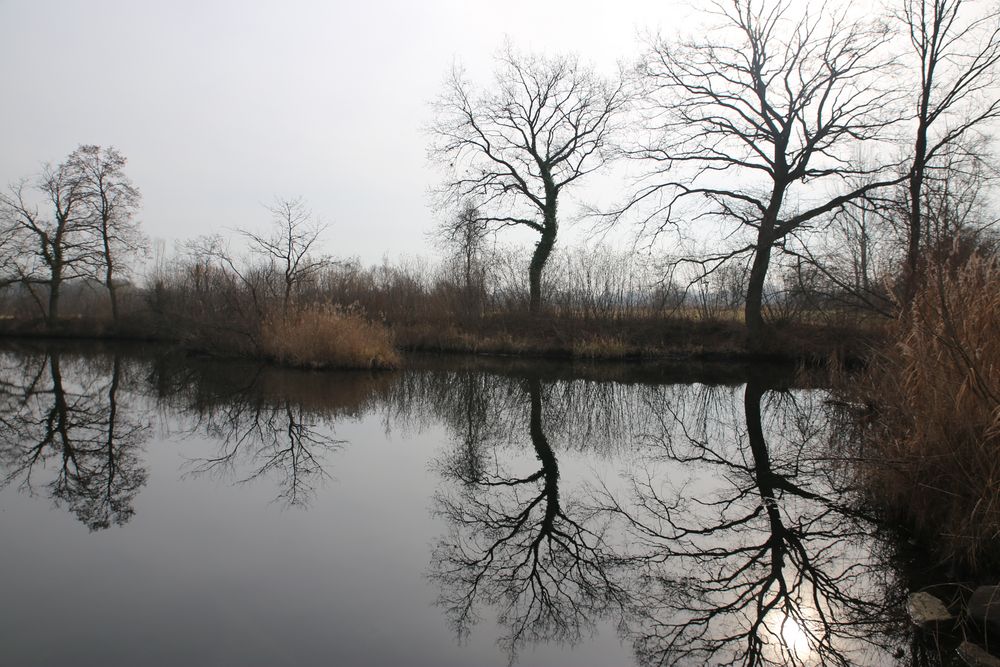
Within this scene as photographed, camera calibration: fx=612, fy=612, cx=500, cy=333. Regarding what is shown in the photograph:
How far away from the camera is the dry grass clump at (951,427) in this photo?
4.16 m

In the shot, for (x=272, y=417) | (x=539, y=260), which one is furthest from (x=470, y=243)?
(x=272, y=417)

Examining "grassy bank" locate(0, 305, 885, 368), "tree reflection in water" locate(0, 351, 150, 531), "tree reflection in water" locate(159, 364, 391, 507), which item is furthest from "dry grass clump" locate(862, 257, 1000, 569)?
"grassy bank" locate(0, 305, 885, 368)

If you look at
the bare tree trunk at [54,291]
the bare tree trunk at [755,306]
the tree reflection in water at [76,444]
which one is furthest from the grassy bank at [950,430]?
the bare tree trunk at [54,291]

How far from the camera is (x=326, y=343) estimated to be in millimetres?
16625

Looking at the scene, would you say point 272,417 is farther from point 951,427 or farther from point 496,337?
point 496,337

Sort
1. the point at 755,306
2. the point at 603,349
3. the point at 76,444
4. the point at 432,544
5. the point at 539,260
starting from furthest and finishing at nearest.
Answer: the point at 539,260 → the point at 603,349 → the point at 755,306 → the point at 76,444 → the point at 432,544

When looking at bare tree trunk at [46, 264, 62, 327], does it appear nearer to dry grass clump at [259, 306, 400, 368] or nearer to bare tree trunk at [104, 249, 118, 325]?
bare tree trunk at [104, 249, 118, 325]

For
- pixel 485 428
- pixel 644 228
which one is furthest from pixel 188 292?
pixel 485 428

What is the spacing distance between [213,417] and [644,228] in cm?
1426

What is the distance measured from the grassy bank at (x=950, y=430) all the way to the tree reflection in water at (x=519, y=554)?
2.41 metres

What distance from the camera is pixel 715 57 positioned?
1970 cm

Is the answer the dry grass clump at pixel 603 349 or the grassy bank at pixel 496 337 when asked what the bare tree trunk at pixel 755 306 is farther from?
the dry grass clump at pixel 603 349

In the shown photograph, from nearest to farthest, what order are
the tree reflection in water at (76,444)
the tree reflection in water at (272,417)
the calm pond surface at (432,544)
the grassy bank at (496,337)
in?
the calm pond surface at (432,544)
the tree reflection in water at (76,444)
the tree reflection in water at (272,417)
the grassy bank at (496,337)

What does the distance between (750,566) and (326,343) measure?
13.8m
